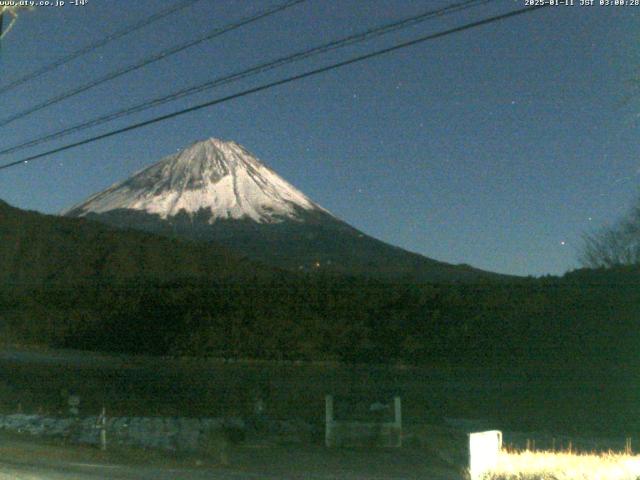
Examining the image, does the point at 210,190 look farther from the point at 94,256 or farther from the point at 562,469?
the point at 562,469

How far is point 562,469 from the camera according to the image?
782 cm

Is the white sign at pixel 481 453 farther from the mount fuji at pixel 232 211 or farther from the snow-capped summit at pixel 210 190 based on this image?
the snow-capped summit at pixel 210 190

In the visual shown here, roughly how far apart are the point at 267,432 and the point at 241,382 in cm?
1099

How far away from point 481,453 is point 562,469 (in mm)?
806

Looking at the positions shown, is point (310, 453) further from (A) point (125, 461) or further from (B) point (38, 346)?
(B) point (38, 346)

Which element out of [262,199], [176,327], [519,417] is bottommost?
[519,417]

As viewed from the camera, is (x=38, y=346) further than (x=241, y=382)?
Yes

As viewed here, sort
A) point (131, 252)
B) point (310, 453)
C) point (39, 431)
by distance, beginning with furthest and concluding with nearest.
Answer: point (131, 252), point (39, 431), point (310, 453)

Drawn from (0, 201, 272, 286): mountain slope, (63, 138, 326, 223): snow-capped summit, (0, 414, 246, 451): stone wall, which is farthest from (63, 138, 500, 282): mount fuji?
(0, 414, 246, 451): stone wall

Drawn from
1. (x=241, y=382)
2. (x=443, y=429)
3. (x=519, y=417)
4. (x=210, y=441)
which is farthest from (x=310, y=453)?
(x=241, y=382)

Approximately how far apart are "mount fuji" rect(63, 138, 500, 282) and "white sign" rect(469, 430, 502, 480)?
60.2m

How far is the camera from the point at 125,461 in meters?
11.8

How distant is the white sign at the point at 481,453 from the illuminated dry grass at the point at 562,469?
0.10m

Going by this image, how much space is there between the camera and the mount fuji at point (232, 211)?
260 ft
